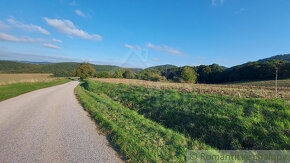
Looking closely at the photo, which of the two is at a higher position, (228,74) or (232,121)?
(228,74)

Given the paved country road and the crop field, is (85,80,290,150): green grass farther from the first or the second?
the paved country road

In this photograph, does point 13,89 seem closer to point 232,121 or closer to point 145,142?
point 145,142

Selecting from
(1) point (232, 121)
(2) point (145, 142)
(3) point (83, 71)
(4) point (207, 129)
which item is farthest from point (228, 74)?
(2) point (145, 142)

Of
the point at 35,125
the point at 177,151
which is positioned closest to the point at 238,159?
the point at 177,151

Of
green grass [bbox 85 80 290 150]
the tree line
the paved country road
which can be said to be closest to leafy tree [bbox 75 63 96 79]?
the tree line

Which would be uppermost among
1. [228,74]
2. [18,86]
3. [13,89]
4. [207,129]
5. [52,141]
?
[228,74]

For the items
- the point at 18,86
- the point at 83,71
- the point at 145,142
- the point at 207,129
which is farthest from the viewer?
the point at 83,71

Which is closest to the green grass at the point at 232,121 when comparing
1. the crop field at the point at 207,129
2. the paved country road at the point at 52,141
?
the crop field at the point at 207,129

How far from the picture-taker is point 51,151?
11.5 ft

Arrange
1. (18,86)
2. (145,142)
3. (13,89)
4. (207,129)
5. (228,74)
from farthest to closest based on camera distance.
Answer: (228,74) → (18,86) → (13,89) → (207,129) → (145,142)

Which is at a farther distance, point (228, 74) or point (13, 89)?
point (228, 74)

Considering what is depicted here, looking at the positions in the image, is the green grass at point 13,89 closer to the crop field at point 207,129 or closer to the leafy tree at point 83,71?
the crop field at point 207,129

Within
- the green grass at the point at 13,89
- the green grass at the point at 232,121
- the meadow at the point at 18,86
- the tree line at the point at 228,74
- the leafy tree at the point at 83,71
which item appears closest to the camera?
the green grass at the point at 232,121

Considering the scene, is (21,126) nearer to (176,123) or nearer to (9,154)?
(9,154)
